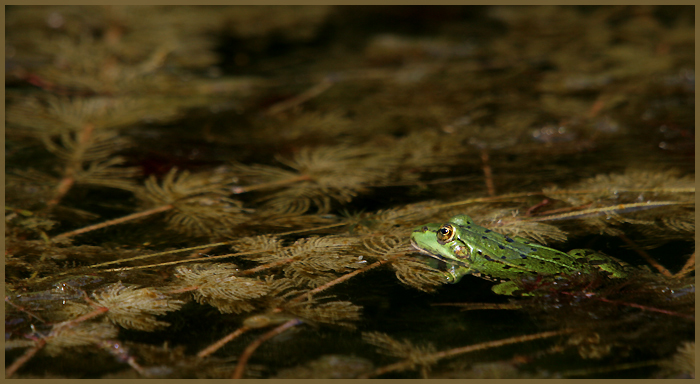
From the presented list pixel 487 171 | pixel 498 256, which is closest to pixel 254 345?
pixel 498 256

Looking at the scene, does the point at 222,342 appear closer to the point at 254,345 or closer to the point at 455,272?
the point at 254,345

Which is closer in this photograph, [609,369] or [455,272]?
[609,369]

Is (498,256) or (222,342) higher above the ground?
(498,256)

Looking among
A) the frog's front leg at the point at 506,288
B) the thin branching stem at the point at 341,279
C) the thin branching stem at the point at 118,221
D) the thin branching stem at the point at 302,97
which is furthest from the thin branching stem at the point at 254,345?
the thin branching stem at the point at 302,97

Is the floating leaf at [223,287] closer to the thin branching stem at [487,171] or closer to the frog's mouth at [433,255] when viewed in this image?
the frog's mouth at [433,255]

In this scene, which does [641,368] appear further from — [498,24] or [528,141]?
[498,24]

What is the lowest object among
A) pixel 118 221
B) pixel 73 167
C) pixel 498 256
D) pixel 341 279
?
pixel 341 279

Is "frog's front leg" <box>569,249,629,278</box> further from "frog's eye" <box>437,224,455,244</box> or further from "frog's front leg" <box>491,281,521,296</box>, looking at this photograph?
"frog's eye" <box>437,224,455,244</box>
